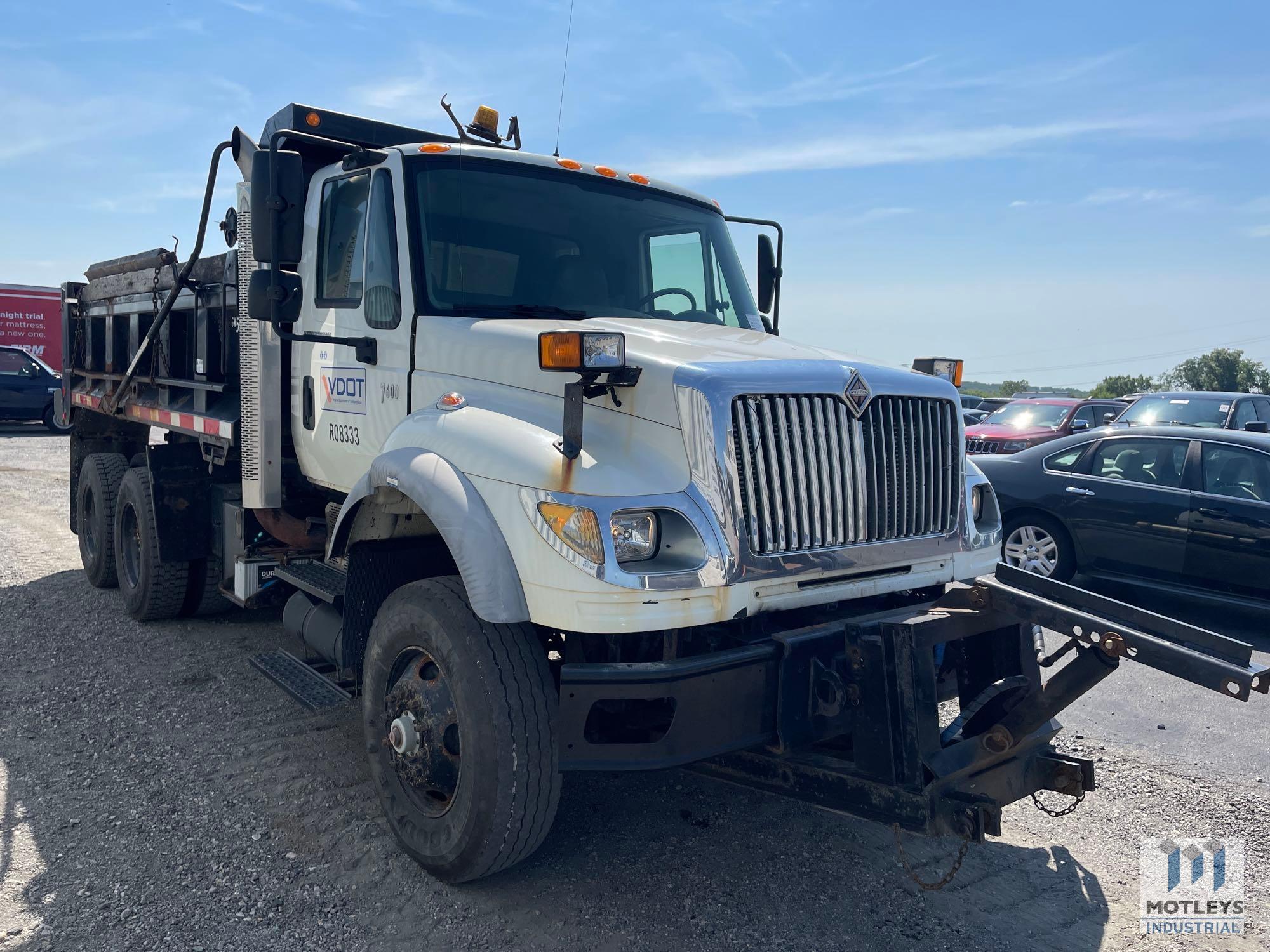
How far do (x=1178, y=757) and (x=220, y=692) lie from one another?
4924 mm

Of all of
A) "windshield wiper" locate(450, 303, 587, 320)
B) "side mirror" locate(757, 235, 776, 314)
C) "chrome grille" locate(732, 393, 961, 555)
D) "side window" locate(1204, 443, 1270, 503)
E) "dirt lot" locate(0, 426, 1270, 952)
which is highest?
"side mirror" locate(757, 235, 776, 314)

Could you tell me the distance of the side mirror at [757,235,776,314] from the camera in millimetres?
5395

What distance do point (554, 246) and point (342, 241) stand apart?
3.24 ft

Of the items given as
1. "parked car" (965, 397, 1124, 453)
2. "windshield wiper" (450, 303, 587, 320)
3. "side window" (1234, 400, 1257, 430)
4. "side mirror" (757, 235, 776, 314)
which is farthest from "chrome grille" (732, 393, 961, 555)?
"parked car" (965, 397, 1124, 453)

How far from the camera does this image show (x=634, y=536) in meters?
2.92

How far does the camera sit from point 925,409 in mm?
3631

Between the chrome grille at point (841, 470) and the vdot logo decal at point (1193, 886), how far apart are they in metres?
1.49

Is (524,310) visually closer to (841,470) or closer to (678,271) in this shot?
(678,271)

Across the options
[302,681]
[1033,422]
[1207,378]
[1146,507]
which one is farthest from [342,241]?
[1207,378]

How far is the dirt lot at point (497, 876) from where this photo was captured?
3127mm

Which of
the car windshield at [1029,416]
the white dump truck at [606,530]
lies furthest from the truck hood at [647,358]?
the car windshield at [1029,416]

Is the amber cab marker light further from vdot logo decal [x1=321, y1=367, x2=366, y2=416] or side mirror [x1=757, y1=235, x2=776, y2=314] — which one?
side mirror [x1=757, y1=235, x2=776, y2=314]

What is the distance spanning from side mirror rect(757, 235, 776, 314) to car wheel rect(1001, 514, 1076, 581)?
12.8 feet

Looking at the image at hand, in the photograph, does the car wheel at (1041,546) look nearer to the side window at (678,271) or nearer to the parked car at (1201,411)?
the parked car at (1201,411)
